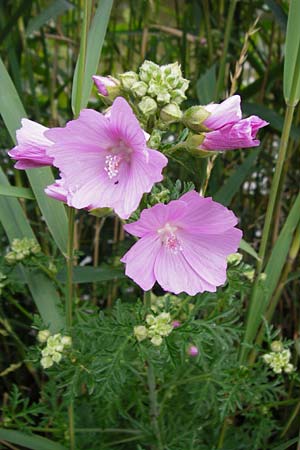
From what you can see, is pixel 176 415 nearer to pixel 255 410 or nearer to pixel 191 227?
pixel 255 410

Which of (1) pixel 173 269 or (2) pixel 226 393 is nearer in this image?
(1) pixel 173 269

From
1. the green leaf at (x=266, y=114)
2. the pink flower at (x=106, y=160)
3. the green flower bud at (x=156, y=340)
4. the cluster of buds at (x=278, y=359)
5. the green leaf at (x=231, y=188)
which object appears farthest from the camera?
the green leaf at (x=266, y=114)

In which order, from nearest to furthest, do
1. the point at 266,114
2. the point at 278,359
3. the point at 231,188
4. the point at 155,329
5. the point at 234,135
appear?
1. the point at 234,135
2. the point at 155,329
3. the point at 278,359
4. the point at 231,188
5. the point at 266,114

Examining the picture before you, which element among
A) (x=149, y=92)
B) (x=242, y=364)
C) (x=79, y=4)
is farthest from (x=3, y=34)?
(x=242, y=364)

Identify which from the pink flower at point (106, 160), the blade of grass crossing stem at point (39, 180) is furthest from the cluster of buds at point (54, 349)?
the pink flower at point (106, 160)

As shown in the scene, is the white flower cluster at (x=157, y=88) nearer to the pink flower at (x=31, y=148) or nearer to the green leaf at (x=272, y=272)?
the pink flower at (x=31, y=148)

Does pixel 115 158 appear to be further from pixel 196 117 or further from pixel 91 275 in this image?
pixel 91 275

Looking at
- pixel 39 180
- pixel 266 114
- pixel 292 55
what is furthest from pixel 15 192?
pixel 266 114
